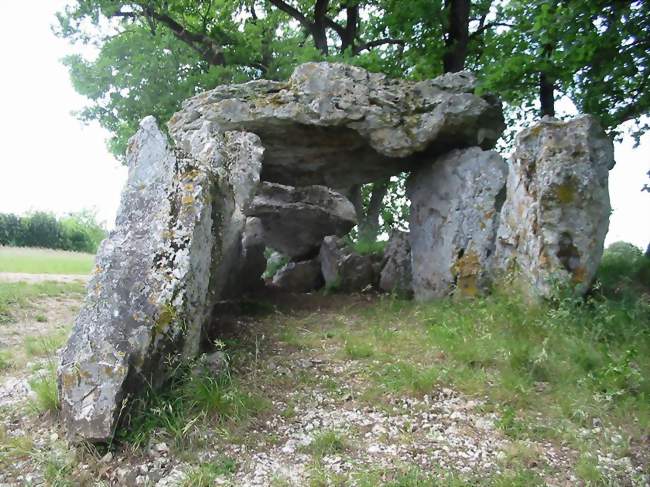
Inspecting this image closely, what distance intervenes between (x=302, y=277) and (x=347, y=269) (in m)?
1.30

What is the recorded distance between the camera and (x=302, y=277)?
11891mm

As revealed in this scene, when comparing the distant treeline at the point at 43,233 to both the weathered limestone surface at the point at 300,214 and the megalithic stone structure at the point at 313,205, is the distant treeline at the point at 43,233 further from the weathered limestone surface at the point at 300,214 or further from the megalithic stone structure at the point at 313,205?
the megalithic stone structure at the point at 313,205

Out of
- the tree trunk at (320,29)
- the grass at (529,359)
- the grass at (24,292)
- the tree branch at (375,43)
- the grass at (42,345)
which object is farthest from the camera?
the tree branch at (375,43)

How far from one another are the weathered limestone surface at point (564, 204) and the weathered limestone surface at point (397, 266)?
3.03 m

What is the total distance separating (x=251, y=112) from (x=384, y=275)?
392cm

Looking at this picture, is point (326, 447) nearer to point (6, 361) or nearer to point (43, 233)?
point (6, 361)

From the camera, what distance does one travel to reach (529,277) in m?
6.62

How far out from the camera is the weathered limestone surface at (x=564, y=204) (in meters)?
6.46

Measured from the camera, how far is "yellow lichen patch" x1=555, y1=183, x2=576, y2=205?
6.54 metres

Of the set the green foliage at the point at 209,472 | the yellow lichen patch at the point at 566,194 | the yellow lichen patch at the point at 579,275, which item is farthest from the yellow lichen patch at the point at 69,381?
the yellow lichen patch at the point at 566,194

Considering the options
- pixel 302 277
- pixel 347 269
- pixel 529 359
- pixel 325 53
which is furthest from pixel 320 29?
pixel 529 359

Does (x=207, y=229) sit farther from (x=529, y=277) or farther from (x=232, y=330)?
(x=529, y=277)

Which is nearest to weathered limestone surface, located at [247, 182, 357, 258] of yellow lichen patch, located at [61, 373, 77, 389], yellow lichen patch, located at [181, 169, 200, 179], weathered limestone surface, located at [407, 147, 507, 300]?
weathered limestone surface, located at [407, 147, 507, 300]

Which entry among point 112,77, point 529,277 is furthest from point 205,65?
point 529,277
